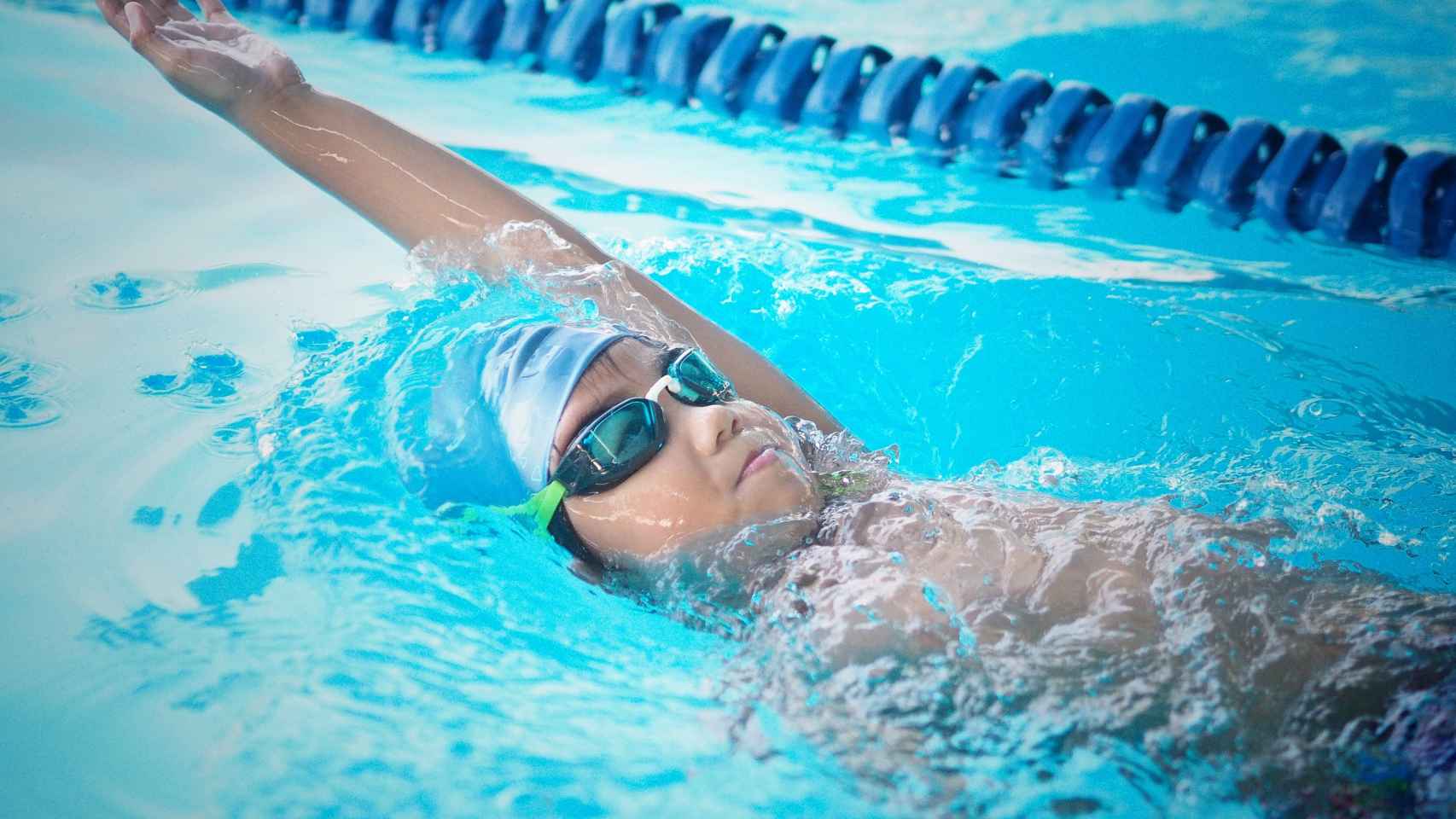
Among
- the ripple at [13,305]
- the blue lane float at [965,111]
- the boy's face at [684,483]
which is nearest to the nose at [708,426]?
the boy's face at [684,483]

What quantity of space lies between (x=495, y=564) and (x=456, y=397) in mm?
413

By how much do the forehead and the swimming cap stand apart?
0.02 m

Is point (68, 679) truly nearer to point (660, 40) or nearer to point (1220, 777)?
point (1220, 777)

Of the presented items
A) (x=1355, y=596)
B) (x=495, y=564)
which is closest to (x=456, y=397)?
(x=495, y=564)

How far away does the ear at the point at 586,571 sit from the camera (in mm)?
2135

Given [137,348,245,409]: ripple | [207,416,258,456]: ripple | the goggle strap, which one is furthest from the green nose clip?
[137,348,245,409]: ripple

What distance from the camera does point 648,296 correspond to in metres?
2.70

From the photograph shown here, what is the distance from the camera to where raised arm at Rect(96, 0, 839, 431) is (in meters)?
2.57

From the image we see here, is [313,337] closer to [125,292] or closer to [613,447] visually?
[125,292]

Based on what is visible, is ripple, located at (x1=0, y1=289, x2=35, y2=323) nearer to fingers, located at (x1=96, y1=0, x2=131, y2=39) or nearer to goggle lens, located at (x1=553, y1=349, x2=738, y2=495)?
fingers, located at (x1=96, y1=0, x2=131, y2=39)

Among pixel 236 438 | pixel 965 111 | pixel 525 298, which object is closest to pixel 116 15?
pixel 236 438

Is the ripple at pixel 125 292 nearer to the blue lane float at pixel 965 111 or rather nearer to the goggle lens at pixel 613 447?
the goggle lens at pixel 613 447

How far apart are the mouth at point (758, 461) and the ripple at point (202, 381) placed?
1706 millimetres

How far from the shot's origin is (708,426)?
6.53ft
